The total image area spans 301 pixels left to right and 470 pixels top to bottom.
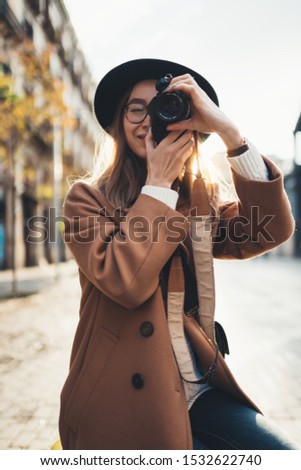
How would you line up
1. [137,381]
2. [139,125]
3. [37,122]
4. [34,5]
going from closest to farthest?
1. [137,381]
2. [139,125]
3. [37,122]
4. [34,5]

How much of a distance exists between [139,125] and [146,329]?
0.78 metres

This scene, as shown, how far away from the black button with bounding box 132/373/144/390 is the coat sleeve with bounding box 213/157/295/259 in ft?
2.45

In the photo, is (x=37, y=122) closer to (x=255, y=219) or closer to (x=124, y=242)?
(x=255, y=219)

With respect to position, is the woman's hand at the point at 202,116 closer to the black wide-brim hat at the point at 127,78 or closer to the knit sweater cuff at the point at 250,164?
the knit sweater cuff at the point at 250,164

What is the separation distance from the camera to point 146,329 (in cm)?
139

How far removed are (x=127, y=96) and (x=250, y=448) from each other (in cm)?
140

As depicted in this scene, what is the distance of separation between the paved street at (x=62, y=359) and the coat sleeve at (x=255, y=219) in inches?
75.0

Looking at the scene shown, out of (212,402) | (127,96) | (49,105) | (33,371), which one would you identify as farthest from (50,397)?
(49,105)

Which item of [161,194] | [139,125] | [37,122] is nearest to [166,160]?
[161,194]

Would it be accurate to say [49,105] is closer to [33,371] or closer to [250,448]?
[33,371]

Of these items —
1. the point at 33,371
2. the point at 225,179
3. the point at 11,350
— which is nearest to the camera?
the point at 225,179

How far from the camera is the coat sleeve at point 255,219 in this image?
5.17 feet

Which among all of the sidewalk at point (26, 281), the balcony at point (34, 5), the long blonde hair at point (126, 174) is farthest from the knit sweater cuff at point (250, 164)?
→ the balcony at point (34, 5)

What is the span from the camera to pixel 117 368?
1382 millimetres
